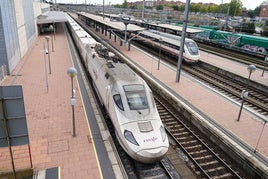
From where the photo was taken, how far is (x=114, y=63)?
44.9 feet

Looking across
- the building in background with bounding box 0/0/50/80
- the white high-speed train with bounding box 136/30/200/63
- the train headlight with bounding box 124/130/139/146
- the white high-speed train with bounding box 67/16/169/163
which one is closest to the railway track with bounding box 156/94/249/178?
the white high-speed train with bounding box 67/16/169/163

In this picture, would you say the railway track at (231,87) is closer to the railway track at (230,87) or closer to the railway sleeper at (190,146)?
the railway track at (230,87)

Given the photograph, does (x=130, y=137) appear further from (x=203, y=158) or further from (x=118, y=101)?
(x=203, y=158)

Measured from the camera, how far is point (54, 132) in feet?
35.6

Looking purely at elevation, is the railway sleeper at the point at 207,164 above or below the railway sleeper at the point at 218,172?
above

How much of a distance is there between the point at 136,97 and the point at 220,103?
25.9 feet

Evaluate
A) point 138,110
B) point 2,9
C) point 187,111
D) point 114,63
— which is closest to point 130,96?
point 138,110

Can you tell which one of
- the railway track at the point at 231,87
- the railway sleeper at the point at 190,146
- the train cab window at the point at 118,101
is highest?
the train cab window at the point at 118,101

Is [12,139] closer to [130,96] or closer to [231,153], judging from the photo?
[130,96]

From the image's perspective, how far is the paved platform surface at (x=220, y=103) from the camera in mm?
11547

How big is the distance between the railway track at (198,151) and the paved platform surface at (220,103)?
1.32 meters

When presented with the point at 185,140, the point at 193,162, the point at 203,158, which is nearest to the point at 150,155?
the point at 193,162

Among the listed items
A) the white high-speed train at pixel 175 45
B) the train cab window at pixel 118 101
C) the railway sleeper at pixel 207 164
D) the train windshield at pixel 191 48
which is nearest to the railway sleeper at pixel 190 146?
the railway sleeper at pixel 207 164

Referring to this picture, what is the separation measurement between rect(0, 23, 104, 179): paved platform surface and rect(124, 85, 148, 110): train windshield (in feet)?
8.50
